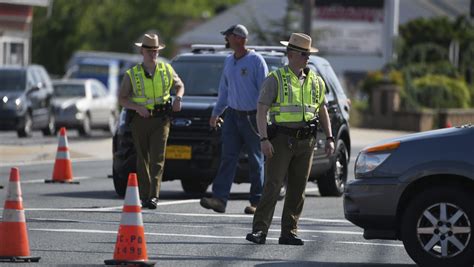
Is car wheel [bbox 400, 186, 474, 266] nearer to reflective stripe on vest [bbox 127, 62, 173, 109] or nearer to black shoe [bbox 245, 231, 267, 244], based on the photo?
black shoe [bbox 245, 231, 267, 244]

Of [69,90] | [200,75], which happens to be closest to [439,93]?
[69,90]

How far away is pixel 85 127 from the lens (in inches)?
1405

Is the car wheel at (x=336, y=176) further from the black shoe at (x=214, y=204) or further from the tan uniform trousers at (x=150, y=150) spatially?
the black shoe at (x=214, y=204)

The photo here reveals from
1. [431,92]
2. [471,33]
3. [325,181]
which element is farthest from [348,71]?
[325,181]

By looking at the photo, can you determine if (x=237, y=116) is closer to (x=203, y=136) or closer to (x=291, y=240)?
(x=203, y=136)

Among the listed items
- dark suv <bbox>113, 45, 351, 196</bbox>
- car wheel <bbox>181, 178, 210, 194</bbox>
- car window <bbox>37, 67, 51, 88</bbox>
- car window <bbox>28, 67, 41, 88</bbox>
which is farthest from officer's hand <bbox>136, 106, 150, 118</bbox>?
car window <bbox>37, 67, 51, 88</bbox>

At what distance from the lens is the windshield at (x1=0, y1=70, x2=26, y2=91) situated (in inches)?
1267

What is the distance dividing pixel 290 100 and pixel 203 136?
4197 millimetres

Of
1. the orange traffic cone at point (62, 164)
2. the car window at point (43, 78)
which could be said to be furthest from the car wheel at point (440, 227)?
the car window at point (43, 78)

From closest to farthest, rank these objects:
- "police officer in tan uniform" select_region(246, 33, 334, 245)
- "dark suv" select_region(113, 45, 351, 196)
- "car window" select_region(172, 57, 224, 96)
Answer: "police officer in tan uniform" select_region(246, 33, 334, 245)
"dark suv" select_region(113, 45, 351, 196)
"car window" select_region(172, 57, 224, 96)

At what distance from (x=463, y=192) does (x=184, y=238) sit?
288 cm

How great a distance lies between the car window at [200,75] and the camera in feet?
55.8

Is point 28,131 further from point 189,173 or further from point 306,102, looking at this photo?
point 306,102

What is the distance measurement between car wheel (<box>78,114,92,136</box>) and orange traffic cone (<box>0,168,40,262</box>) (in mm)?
25047
